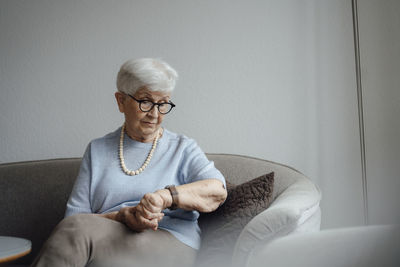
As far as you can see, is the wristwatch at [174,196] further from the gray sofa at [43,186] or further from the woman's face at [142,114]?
the gray sofa at [43,186]

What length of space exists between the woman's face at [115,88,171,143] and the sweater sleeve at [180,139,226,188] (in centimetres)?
16

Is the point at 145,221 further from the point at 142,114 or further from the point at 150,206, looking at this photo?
the point at 142,114

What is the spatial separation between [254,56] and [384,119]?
0.76 meters

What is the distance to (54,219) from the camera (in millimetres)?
1938

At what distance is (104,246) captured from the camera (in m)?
1.25

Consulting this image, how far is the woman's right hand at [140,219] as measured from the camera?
128 cm

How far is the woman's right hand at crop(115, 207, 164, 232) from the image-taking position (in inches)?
50.5

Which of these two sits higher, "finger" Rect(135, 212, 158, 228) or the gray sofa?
"finger" Rect(135, 212, 158, 228)

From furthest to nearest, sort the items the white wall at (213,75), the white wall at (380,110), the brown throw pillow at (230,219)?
1. the white wall at (213,75)
2. the white wall at (380,110)
3. the brown throw pillow at (230,219)

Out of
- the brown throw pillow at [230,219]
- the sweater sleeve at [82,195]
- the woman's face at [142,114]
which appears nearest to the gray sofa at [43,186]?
the brown throw pillow at [230,219]

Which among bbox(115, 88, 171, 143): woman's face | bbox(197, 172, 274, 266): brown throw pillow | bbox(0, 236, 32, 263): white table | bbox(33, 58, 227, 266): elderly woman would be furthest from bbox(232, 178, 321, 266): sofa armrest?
bbox(0, 236, 32, 263): white table

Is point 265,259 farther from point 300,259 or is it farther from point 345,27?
point 345,27

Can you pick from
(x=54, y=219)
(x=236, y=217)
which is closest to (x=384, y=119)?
(x=236, y=217)

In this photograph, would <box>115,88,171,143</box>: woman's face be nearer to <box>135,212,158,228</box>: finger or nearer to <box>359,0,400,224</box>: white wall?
<box>135,212,158,228</box>: finger
